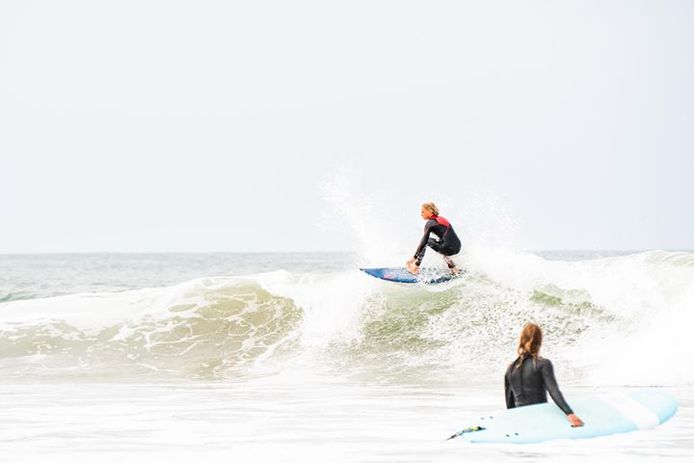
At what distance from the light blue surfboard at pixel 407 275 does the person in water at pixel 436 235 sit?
76cm

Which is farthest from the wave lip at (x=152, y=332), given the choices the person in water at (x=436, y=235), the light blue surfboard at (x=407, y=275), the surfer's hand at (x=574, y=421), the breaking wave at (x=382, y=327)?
the surfer's hand at (x=574, y=421)

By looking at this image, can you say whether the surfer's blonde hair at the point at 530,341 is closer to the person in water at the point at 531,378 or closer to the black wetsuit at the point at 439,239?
the person in water at the point at 531,378

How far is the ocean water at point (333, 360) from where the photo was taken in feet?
24.1

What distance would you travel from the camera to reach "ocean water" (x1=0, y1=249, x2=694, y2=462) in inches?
289

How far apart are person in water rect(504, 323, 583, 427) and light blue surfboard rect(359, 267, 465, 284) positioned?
788cm

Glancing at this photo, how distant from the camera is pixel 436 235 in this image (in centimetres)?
1420

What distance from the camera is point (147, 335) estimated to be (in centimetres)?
1680

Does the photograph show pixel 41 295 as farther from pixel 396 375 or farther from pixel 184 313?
pixel 396 375

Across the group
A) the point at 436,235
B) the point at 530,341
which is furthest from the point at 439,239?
the point at 530,341

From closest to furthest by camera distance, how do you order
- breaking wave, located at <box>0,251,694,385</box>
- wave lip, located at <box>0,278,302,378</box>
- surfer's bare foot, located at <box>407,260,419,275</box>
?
breaking wave, located at <box>0,251,694,385</box>, surfer's bare foot, located at <box>407,260,419,275</box>, wave lip, located at <box>0,278,302,378</box>

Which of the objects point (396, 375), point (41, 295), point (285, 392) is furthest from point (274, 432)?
point (41, 295)

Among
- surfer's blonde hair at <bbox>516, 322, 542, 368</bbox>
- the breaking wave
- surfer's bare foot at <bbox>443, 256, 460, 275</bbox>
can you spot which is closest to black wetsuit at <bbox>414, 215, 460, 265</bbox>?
surfer's bare foot at <bbox>443, 256, 460, 275</bbox>

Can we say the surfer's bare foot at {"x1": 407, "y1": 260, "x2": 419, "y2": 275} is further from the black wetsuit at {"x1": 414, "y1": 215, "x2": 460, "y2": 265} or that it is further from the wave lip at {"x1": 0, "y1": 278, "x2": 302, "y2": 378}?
the wave lip at {"x1": 0, "y1": 278, "x2": 302, "y2": 378}

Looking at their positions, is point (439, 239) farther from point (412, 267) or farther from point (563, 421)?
point (563, 421)
